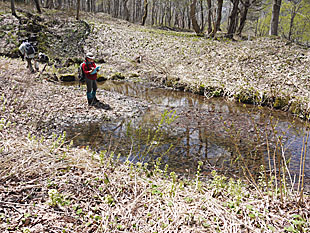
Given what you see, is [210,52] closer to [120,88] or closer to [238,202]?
[120,88]

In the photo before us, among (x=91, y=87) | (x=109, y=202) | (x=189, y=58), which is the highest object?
(x=189, y=58)

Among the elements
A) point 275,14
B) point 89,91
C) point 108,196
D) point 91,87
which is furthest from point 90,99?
point 275,14

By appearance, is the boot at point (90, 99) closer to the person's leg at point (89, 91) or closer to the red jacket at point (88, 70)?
the person's leg at point (89, 91)

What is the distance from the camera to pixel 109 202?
2941 mm

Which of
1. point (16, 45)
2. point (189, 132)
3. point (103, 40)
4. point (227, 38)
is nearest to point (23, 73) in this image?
point (189, 132)

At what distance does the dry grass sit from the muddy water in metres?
0.65

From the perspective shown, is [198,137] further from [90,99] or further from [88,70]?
[88,70]

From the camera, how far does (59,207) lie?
2.76 metres

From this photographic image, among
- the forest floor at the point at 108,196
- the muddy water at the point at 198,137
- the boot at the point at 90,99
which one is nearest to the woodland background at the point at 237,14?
the muddy water at the point at 198,137

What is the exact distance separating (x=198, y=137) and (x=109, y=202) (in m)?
4.39

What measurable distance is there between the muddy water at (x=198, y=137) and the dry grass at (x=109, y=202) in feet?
2.14

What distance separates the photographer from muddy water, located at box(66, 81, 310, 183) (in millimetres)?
5195

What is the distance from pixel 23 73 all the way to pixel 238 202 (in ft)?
37.3

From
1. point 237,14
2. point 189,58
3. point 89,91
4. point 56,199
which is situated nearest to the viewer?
point 56,199
